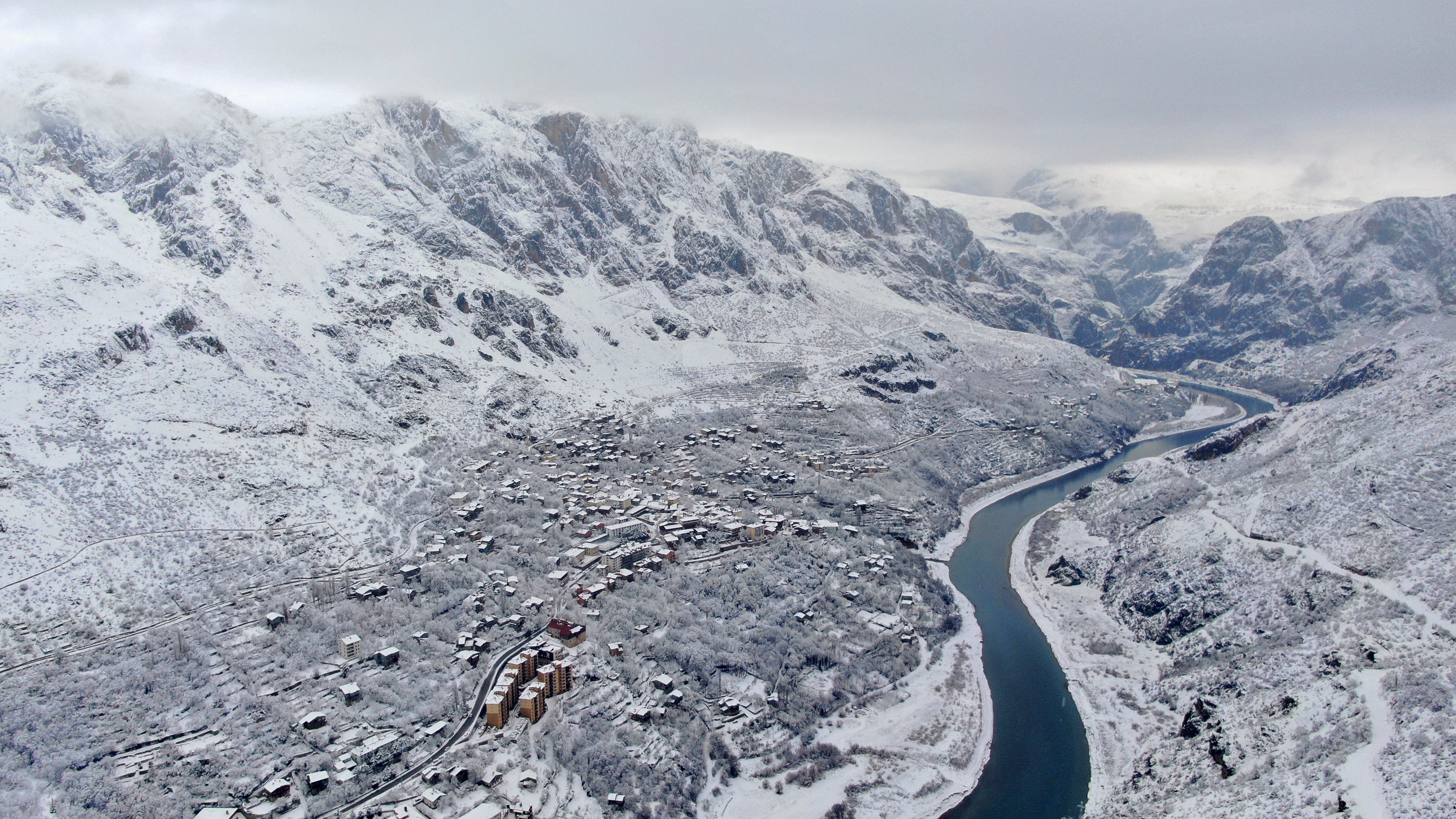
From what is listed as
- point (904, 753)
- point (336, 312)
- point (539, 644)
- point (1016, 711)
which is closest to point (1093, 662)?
point (1016, 711)

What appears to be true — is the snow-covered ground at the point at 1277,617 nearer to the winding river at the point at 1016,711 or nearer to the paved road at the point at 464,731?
the winding river at the point at 1016,711

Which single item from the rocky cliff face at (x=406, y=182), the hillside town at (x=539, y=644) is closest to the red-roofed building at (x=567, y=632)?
the hillside town at (x=539, y=644)

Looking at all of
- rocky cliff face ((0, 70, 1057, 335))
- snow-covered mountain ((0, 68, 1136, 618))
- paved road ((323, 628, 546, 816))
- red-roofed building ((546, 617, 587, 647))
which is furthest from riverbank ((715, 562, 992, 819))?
rocky cliff face ((0, 70, 1057, 335))

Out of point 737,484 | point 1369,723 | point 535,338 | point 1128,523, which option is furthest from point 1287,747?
point 535,338

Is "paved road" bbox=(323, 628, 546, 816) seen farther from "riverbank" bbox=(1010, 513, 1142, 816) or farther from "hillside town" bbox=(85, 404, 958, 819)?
"riverbank" bbox=(1010, 513, 1142, 816)

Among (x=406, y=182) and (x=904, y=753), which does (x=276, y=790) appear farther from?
(x=406, y=182)

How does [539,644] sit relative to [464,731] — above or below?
above

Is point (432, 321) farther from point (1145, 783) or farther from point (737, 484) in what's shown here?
point (1145, 783)
